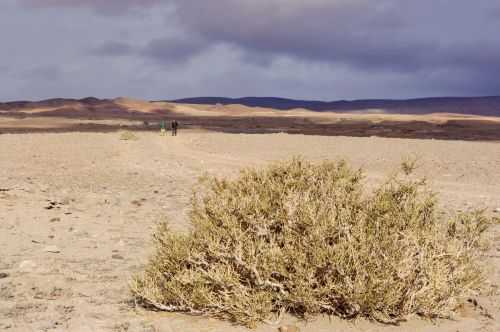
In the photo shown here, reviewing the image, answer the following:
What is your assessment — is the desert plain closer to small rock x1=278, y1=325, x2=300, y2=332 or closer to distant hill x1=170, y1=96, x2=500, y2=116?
small rock x1=278, y1=325, x2=300, y2=332

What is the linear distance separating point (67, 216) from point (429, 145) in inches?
824

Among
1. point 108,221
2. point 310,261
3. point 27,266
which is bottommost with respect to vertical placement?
point 108,221

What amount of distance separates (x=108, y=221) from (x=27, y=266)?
2.77 meters

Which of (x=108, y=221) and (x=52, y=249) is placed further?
(x=108, y=221)

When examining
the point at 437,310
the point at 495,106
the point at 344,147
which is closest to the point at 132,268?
the point at 437,310

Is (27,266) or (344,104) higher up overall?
(344,104)

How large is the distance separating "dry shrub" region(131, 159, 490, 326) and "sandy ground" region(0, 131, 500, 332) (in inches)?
6.6

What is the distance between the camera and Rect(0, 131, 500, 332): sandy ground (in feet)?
14.0

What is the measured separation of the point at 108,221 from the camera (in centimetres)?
841

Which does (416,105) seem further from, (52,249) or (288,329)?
(288,329)

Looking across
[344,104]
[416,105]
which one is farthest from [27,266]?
[344,104]

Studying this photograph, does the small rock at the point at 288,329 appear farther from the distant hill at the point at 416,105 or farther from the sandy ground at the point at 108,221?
the distant hill at the point at 416,105

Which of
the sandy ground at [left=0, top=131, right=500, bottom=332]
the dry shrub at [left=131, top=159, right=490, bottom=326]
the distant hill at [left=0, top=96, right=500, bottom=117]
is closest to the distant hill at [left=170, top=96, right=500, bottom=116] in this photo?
the distant hill at [left=0, top=96, right=500, bottom=117]

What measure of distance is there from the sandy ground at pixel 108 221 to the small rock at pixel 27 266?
12mm
